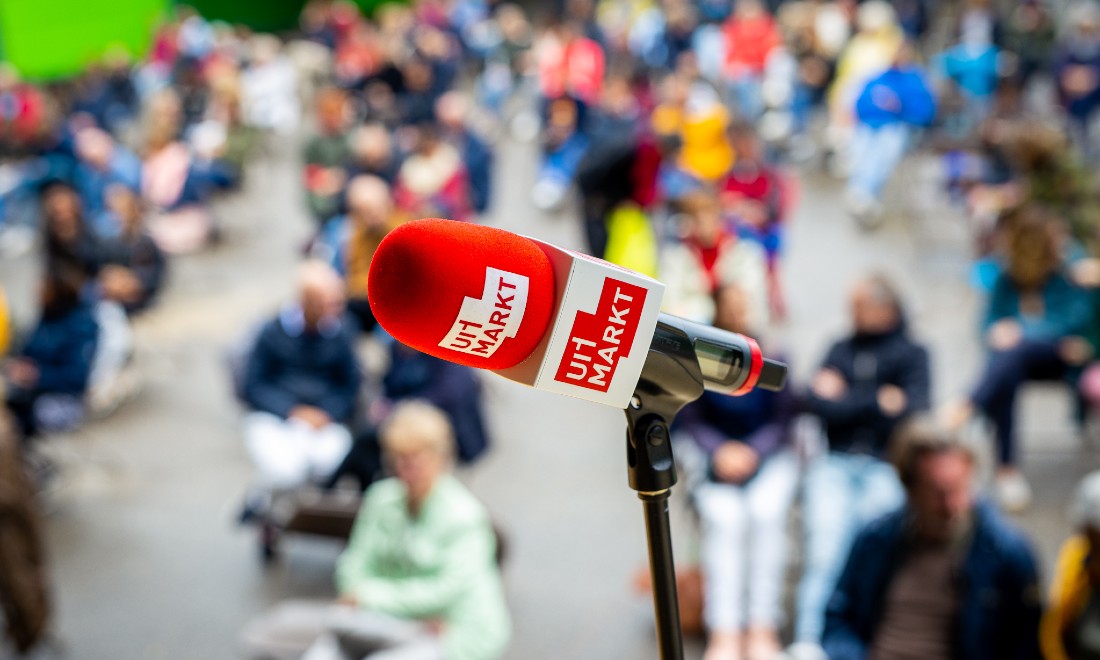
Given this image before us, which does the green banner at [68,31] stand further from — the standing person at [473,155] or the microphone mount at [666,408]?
the microphone mount at [666,408]

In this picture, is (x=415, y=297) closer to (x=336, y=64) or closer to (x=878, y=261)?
(x=878, y=261)

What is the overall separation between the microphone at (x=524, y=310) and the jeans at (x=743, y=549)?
10.2 ft

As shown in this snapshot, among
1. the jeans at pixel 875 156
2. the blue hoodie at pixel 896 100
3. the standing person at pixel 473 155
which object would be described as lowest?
the standing person at pixel 473 155

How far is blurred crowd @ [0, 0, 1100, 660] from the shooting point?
3.76 metres

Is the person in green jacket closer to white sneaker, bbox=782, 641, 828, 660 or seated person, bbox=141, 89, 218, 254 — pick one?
white sneaker, bbox=782, 641, 828, 660

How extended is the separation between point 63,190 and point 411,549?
15.0ft

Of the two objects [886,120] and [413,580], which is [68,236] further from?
[886,120]

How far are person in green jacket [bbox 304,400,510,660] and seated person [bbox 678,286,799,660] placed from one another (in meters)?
0.88

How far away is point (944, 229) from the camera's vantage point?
951 cm

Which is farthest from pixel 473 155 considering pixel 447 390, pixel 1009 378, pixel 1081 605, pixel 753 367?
pixel 753 367

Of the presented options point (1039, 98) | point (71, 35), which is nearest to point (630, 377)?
point (1039, 98)

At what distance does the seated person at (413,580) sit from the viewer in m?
3.71

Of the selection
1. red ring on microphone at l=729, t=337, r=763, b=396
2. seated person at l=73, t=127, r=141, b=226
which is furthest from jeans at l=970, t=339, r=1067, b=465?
seated person at l=73, t=127, r=141, b=226

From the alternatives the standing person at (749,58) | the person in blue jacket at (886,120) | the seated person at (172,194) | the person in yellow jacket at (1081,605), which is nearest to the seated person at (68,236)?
the seated person at (172,194)
